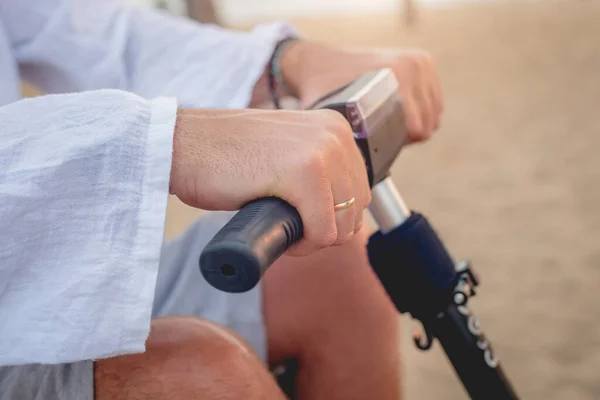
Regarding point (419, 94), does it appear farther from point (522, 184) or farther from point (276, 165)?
point (522, 184)

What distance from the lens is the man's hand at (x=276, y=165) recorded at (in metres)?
0.40

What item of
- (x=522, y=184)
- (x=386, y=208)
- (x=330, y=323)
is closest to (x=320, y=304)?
(x=330, y=323)

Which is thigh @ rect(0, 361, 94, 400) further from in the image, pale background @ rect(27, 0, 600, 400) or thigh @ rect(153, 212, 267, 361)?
pale background @ rect(27, 0, 600, 400)

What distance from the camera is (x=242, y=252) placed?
1.10 feet

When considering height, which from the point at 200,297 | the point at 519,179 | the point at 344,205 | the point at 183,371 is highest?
Result: the point at 344,205

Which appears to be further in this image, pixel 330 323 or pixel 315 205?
pixel 330 323

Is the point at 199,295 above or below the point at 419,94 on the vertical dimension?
below

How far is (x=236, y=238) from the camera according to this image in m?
0.34

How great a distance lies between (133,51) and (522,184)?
3.60 feet

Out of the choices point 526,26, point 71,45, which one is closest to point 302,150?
point 71,45

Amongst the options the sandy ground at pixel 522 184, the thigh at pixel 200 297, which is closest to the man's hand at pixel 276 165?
the thigh at pixel 200 297

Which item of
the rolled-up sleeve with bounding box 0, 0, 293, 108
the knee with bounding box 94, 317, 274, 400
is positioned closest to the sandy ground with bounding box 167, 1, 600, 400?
the rolled-up sleeve with bounding box 0, 0, 293, 108

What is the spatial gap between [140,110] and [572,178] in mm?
1387

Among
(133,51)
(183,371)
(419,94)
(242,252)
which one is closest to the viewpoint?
(242,252)
